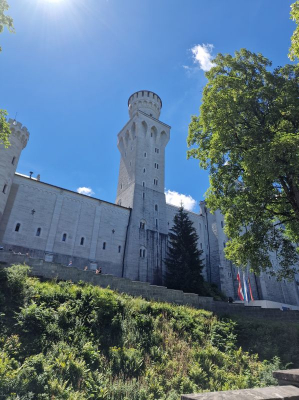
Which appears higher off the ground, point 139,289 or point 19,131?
point 19,131

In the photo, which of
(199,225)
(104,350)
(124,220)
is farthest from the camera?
(199,225)

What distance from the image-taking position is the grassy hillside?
622 centimetres

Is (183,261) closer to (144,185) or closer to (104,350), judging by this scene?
(144,185)

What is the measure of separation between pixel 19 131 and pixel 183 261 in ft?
81.1

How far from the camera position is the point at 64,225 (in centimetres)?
3103

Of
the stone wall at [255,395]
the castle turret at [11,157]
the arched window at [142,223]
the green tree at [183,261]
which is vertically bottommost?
the stone wall at [255,395]

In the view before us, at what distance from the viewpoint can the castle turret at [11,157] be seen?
27297 millimetres

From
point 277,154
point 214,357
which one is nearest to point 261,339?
point 214,357

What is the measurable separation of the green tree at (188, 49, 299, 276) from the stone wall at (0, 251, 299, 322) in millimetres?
4186

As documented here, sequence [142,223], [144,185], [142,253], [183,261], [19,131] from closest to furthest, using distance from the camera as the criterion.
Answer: [19,131]
[183,261]
[142,253]
[142,223]
[144,185]

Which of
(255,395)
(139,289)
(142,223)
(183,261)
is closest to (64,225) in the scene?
(142,223)

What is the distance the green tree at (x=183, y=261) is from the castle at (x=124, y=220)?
1783 millimetres

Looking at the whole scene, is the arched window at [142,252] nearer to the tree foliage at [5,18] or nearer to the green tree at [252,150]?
the green tree at [252,150]

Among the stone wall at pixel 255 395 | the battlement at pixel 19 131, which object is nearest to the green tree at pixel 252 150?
the stone wall at pixel 255 395
